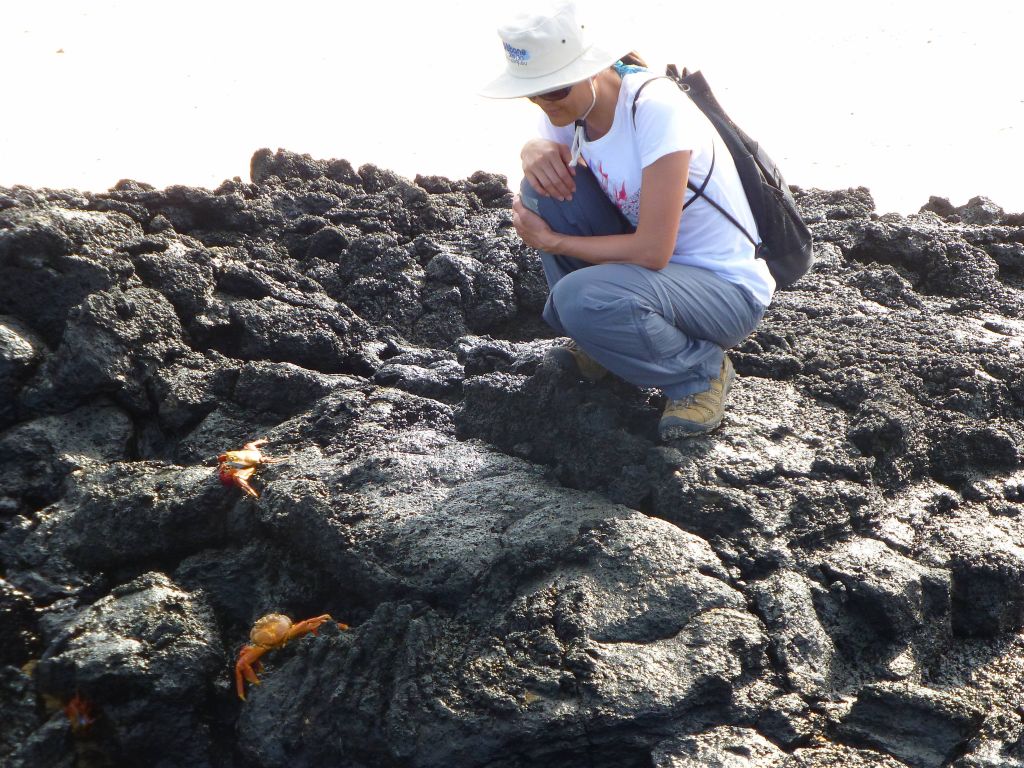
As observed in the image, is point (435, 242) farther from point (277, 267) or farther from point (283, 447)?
point (283, 447)

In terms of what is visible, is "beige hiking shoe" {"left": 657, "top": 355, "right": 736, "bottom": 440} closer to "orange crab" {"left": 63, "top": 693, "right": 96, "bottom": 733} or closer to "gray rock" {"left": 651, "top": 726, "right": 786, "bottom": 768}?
"gray rock" {"left": 651, "top": 726, "right": 786, "bottom": 768}

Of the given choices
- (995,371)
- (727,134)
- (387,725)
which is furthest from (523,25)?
(995,371)

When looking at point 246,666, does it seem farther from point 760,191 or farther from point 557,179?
point 760,191

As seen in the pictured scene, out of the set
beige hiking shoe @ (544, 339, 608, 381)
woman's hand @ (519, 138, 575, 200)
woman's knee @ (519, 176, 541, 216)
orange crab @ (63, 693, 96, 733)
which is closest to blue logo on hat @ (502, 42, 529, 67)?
woman's hand @ (519, 138, 575, 200)

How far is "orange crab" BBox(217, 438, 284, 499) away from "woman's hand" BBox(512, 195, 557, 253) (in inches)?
42.0

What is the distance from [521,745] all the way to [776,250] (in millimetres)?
1729

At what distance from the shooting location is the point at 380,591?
2.77 metres

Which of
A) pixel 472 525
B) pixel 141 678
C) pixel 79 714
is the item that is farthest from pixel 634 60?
pixel 79 714

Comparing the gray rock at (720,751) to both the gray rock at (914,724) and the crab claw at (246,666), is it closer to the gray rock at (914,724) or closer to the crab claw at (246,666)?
the gray rock at (914,724)

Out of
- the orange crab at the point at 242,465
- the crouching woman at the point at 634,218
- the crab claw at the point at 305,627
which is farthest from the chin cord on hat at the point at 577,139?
the crab claw at the point at 305,627

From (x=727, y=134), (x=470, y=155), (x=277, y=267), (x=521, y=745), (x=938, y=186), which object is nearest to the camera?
(x=521, y=745)

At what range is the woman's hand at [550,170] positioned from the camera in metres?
3.06

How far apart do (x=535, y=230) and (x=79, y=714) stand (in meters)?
1.83

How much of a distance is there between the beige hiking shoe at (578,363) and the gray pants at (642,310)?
0.52 ft
